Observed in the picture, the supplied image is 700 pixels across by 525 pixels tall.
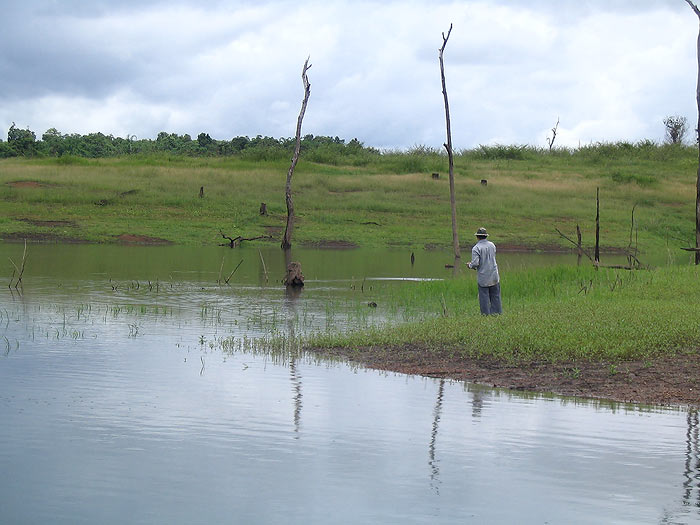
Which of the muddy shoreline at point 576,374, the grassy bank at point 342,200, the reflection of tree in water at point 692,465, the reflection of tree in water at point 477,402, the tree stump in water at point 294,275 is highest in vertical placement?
the grassy bank at point 342,200

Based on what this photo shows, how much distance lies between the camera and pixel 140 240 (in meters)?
40.2

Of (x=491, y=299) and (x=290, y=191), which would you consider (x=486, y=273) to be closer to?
(x=491, y=299)

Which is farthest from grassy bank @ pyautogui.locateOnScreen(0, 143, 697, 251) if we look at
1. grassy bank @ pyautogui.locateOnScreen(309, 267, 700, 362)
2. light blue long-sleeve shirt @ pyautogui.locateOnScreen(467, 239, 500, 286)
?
light blue long-sleeve shirt @ pyautogui.locateOnScreen(467, 239, 500, 286)

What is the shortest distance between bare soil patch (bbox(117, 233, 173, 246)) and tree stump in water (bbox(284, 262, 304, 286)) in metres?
17.1

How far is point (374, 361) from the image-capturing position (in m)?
13.2

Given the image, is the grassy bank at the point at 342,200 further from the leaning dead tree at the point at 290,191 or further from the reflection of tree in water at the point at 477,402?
the reflection of tree in water at the point at 477,402

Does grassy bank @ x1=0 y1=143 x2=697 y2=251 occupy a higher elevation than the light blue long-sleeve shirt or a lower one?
higher

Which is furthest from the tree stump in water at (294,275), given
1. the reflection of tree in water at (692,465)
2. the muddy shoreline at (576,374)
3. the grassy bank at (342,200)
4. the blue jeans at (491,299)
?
the grassy bank at (342,200)

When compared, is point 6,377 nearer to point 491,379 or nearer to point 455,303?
point 491,379

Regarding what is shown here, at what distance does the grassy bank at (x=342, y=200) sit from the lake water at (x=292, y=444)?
2577 centimetres

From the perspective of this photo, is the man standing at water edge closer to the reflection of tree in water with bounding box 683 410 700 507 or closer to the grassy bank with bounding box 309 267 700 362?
the grassy bank with bounding box 309 267 700 362

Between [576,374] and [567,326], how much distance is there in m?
2.20

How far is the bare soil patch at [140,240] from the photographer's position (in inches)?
1565

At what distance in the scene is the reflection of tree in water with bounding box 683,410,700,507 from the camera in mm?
7344
